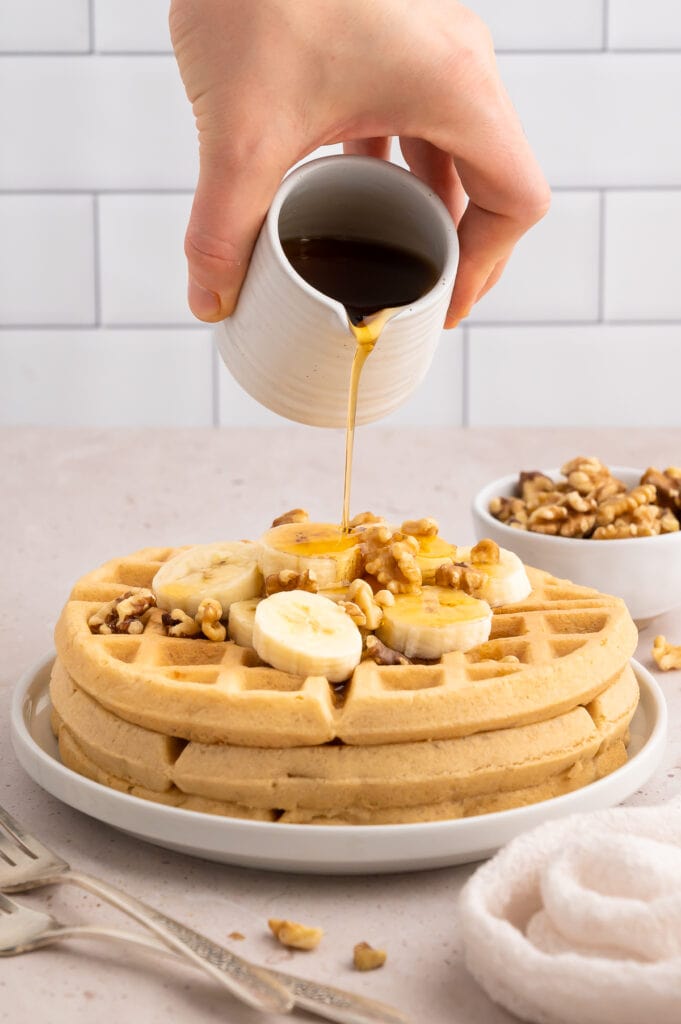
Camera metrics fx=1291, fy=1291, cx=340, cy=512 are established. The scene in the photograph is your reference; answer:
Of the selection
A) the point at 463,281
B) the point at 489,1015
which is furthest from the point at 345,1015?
the point at 463,281

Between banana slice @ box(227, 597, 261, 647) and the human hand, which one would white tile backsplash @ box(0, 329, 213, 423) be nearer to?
the human hand

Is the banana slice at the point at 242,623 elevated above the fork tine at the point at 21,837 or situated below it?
above

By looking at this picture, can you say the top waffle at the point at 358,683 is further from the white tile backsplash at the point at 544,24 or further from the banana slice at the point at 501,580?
the white tile backsplash at the point at 544,24

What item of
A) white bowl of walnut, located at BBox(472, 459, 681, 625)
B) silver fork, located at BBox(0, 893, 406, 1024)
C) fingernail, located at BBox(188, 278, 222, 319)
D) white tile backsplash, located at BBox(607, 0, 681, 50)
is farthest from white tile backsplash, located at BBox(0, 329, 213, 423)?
silver fork, located at BBox(0, 893, 406, 1024)

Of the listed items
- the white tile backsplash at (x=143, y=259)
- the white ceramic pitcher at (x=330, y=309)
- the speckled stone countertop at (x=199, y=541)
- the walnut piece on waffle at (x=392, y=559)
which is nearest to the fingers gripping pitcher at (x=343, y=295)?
the white ceramic pitcher at (x=330, y=309)

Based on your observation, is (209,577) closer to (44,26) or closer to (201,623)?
(201,623)

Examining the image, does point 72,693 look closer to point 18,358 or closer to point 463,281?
point 463,281
